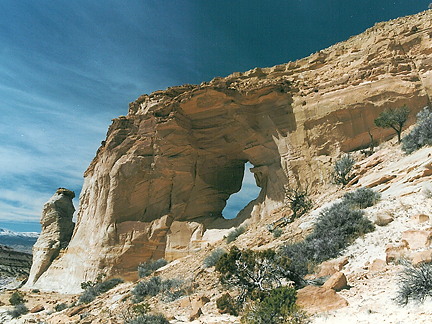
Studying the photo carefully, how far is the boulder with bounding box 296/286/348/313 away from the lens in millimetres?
4527

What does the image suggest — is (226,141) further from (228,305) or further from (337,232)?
(228,305)

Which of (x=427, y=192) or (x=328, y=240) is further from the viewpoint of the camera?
(x=328, y=240)

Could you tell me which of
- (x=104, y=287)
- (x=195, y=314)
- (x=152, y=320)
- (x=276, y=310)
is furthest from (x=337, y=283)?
(x=104, y=287)

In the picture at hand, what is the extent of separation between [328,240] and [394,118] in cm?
1033

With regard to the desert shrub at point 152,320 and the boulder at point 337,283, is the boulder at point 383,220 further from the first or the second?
the desert shrub at point 152,320

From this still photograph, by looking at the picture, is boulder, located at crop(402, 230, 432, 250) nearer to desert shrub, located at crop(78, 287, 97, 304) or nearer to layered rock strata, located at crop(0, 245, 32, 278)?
desert shrub, located at crop(78, 287, 97, 304)

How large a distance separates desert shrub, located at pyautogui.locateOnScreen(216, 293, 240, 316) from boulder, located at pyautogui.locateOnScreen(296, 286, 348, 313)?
1.60m

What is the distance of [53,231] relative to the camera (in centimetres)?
2791

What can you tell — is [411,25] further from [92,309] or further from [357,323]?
[92,309]

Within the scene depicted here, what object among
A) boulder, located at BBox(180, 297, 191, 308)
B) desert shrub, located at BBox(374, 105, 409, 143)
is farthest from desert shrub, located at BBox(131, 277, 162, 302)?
desert shrub, located at BBox(374, 105, 409, 143)

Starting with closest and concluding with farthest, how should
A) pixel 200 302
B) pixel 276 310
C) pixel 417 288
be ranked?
pixel 417 288 < pixel 276 310 < pixel 200 302

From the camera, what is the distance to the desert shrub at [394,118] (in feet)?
47.3

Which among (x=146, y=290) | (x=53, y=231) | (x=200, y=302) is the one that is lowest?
(x=146, y=290)

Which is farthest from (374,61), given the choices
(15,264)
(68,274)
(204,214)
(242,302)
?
(15,264)
